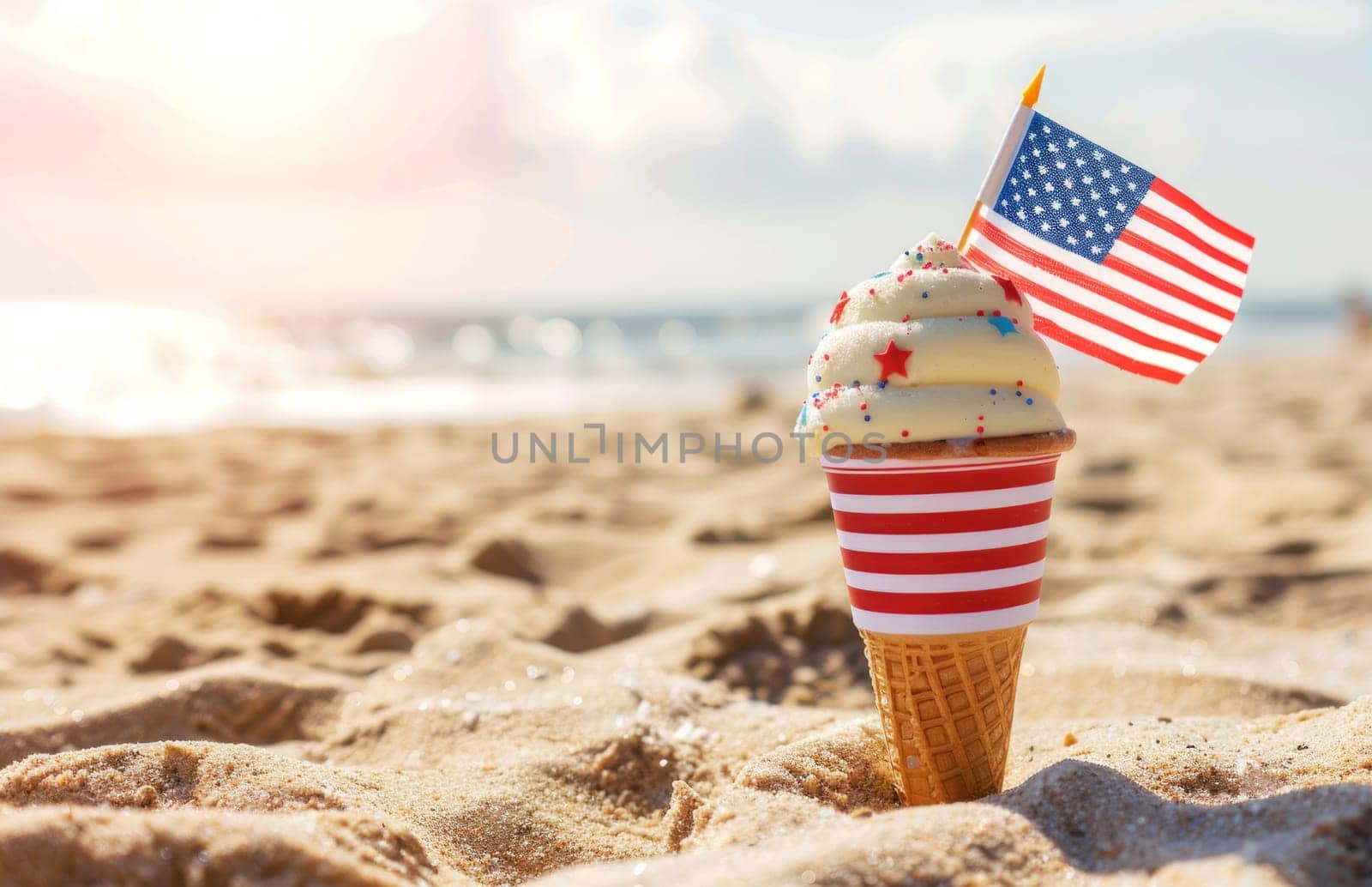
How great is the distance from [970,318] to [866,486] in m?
0.43

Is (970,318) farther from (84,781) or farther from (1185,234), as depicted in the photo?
(84,781)

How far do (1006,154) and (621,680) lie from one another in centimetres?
188

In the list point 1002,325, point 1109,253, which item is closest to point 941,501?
point 1002,325

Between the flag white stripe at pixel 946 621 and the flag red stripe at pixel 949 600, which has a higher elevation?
the flag red stripe at pixel 949 600

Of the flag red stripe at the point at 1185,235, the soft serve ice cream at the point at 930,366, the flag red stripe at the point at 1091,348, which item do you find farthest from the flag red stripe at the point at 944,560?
the flag red stripe at the point at 1185,235

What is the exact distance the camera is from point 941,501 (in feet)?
6.89

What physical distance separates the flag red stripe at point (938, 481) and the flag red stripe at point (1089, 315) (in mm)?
608

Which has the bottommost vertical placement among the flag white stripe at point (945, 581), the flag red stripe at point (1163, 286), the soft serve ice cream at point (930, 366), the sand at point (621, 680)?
the sand at point (621, 680)

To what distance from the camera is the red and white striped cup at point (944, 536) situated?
210 centimetres

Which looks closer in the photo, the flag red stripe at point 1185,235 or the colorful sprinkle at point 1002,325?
the colorful sprinkle at point 1002,325

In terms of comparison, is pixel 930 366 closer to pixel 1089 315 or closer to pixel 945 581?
pixel 945 581

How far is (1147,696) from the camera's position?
3303 millimetres

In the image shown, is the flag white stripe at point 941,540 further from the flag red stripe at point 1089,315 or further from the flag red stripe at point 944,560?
the flag red stripe at point 1089,315

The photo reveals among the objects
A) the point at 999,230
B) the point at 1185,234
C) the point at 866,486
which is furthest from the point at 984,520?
the point at 1185,234
